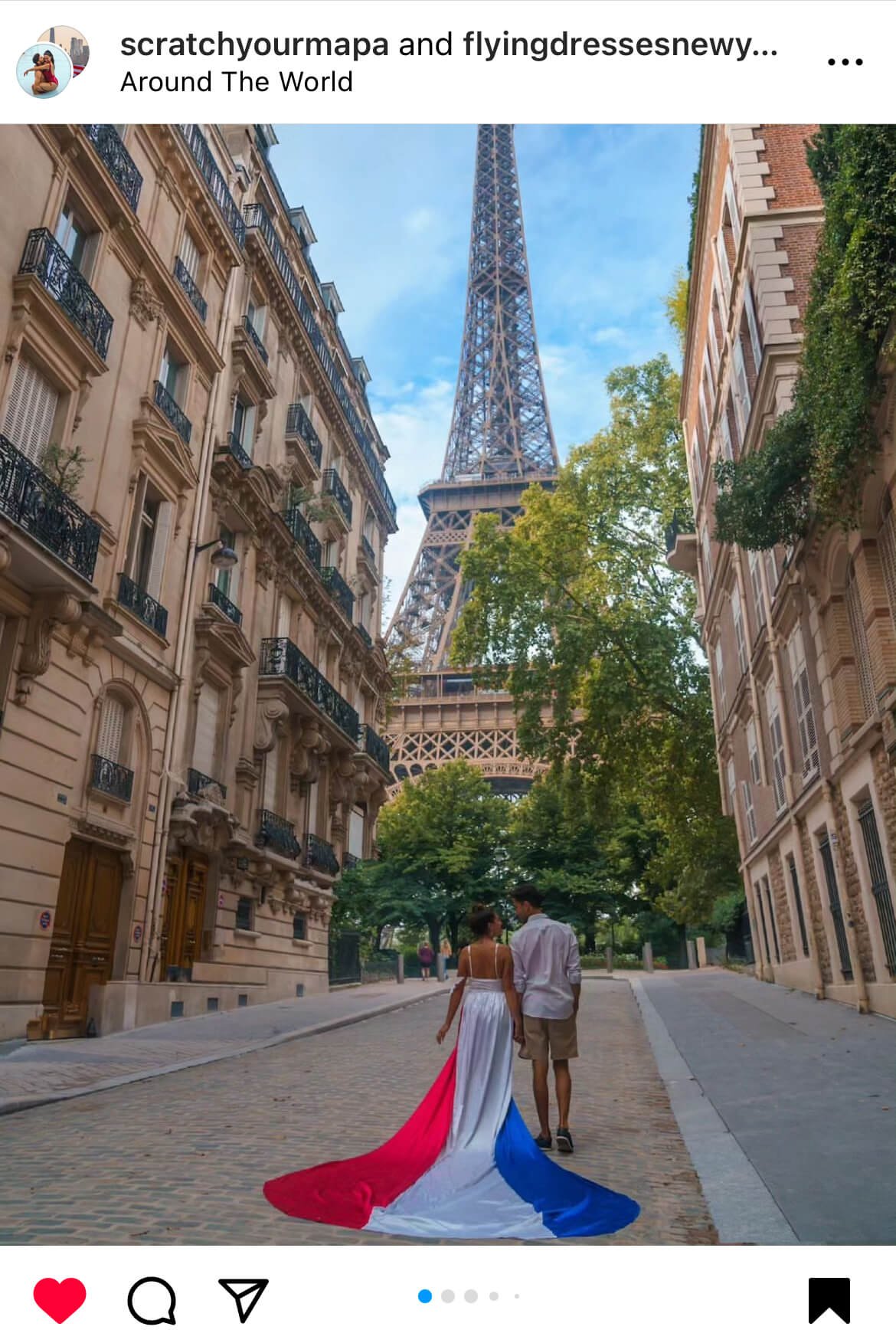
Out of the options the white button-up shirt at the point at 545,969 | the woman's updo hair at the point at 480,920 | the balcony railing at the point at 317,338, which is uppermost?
the balcony railing at the point at 317,338

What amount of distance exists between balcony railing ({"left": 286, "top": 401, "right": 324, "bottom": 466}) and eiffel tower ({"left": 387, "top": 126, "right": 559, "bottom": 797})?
89.5 ft

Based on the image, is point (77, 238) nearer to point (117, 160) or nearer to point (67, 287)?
point (117, 160)

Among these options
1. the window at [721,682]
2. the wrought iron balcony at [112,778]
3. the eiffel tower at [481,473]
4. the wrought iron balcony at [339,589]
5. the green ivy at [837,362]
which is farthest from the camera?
the eiffel tower at [481,473]

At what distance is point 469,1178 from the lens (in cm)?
495

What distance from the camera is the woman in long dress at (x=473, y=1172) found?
4316 millimetres

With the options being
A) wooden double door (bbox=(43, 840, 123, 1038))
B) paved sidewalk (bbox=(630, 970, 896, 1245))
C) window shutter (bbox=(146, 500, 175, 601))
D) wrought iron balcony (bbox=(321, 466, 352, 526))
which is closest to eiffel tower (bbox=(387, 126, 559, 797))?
wrought iron balcony (bbox=(321, 466, 352, 526))

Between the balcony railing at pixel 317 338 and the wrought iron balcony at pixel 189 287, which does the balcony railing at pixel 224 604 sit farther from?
the balcony railing at pixel 317 338

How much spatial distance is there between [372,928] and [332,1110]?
41.2 metres

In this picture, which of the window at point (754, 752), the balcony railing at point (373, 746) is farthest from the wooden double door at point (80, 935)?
the window at point (754, 752)

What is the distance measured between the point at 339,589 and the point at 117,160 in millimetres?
13575

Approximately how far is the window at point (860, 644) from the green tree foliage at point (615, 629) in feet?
38.7

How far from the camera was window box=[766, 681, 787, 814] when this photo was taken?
1938 centimetres

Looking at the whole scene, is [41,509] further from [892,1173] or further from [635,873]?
[635,873]
